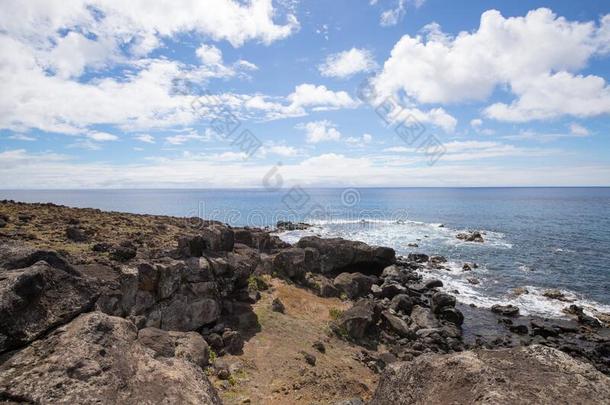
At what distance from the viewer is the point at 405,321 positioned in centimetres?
3219

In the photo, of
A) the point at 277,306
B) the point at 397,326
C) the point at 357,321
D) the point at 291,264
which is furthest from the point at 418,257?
the point at 277,306

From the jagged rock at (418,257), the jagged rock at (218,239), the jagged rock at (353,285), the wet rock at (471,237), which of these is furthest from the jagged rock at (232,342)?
the wet rock at (471,237)

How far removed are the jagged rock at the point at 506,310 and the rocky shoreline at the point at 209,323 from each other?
18 centimetres

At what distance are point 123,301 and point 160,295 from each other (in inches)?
84.2

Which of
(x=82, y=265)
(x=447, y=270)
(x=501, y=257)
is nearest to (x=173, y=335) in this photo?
(x=82, y=265)

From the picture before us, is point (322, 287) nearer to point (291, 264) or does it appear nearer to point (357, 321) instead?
point (291, 264)

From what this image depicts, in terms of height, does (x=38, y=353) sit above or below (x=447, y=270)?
above

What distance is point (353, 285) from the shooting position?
36562 millimetres

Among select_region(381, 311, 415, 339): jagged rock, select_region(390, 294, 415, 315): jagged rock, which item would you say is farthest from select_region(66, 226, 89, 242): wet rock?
select_region(390, 294, 415, 315): jagged rock

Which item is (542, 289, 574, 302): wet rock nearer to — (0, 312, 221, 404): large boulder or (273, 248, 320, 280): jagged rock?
(273, 248, 320, 280): jagged rock

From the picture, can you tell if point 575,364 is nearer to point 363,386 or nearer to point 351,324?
point 363,386

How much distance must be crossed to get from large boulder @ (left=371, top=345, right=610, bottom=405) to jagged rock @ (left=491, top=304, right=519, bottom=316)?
3504 cm

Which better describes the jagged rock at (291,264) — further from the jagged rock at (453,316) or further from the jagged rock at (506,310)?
the jagged rock at (506,310)

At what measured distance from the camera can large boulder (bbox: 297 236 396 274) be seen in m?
47.0
